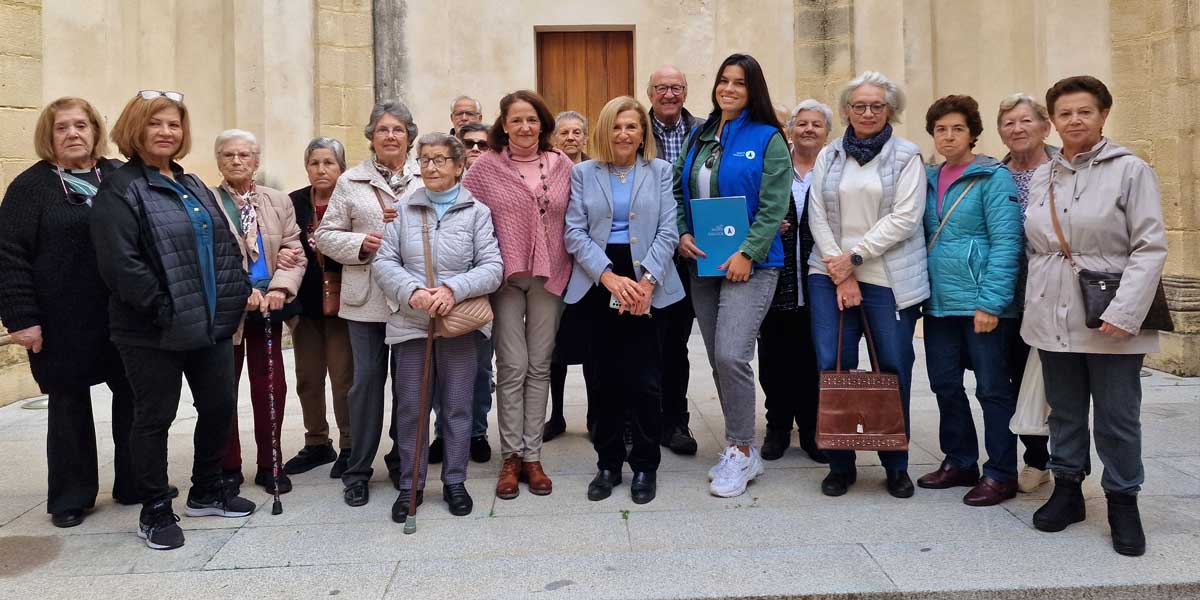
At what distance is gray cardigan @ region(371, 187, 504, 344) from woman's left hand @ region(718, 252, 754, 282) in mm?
Result: 1076

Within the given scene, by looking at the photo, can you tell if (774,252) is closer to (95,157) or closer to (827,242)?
(827,242)

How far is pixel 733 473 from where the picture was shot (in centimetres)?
446

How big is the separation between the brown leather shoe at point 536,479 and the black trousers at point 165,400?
1.44 meters

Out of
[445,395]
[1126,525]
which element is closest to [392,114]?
[445,395]

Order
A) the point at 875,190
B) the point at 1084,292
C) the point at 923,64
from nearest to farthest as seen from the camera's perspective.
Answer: the point at 1084,292 < the point at 875,190 < the point at 923,64

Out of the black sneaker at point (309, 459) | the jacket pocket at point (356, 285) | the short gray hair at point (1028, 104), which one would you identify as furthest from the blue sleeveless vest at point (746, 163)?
the black sneaker at point (309, 459)

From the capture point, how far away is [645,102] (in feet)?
31.9

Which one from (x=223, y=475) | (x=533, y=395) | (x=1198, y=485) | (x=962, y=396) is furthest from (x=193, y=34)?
(x=1198, y=485)

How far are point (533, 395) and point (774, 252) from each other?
1370mm

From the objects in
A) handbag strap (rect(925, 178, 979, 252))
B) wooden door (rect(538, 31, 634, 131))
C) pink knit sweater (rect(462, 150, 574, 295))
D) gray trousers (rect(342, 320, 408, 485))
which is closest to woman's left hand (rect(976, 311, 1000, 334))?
handbag strap (rect(925, 178, 979, 252))

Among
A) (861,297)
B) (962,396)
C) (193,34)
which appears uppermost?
(193,34)

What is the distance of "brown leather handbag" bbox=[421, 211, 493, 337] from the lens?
4.12 meters

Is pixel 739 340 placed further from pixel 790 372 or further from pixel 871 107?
pixel 871 107

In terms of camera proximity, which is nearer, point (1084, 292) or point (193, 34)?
point (1084, 292)
